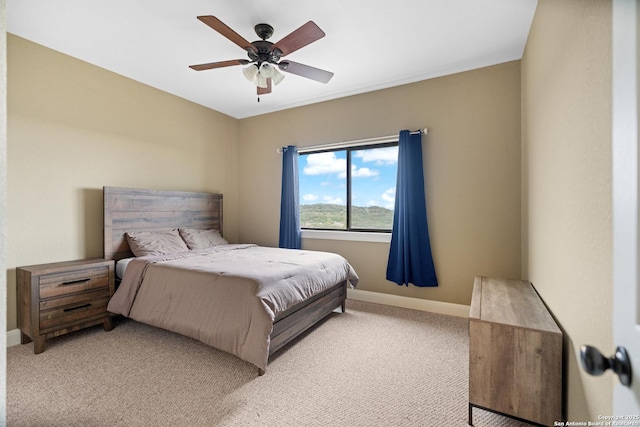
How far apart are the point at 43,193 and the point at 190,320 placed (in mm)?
1903

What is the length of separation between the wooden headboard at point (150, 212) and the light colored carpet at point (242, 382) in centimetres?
100

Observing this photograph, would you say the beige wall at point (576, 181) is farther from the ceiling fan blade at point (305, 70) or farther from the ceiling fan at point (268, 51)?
the ceiling fan blade at point (305, 70)

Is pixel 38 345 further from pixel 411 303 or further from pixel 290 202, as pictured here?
pixel 411 303

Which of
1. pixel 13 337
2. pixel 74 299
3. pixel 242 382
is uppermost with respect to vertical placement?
pixel 74 299

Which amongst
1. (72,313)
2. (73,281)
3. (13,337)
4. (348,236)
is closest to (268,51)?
(348,236)

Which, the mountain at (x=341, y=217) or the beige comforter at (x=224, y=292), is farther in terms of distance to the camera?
the mountain at (x=341, y=217)

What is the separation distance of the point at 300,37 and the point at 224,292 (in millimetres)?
1962

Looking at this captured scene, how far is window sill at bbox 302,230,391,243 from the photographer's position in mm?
3506

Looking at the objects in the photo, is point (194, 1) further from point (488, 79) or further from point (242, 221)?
point (242, 221)

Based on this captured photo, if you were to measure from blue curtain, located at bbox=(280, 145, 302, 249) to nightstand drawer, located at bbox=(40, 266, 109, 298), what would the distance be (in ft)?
6.82

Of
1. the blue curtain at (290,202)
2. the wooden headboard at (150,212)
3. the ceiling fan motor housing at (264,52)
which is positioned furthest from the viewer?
the blue curtain at (290,202)

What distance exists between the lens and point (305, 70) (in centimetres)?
244

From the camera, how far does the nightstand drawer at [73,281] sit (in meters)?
2.34

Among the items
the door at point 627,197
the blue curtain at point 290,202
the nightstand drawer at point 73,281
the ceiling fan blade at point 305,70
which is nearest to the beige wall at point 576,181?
the door at point 627,197
